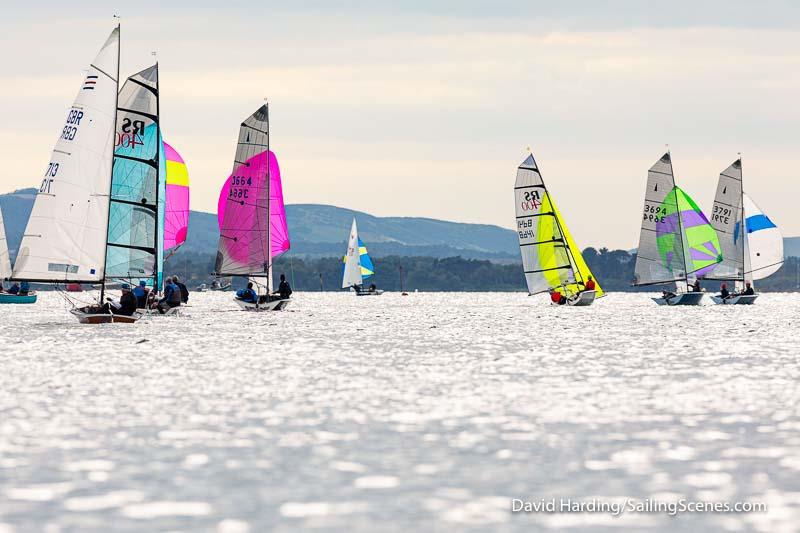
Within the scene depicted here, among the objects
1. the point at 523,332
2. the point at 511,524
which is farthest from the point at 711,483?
the point at 523,332

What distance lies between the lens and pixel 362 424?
2261cm

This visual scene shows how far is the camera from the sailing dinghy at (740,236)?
110312mm

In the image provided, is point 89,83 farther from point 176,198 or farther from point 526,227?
point 526,227

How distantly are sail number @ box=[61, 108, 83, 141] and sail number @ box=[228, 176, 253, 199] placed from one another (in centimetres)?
2374

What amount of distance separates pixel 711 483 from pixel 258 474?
5.74 meters

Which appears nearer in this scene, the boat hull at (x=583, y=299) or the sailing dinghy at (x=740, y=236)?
the boat hull at (x=583, y=299)

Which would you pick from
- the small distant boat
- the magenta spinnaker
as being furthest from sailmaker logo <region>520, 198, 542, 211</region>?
the small distant boat

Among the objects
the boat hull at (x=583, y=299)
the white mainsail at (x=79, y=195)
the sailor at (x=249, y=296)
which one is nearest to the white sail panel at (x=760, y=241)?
the boat hull at (x=583, y=299)

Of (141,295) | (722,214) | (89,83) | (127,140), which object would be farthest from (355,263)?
(89,83)

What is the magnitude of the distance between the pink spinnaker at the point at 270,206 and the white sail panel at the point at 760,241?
46126 mm

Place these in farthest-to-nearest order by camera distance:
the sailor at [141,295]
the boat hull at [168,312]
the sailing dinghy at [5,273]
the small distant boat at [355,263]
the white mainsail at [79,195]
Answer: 1. the small distant boat at [355,263]
2. the sailing dinghy at [5,273]
3. the boat hull at [168,312]
4. the sailor at [141,295]
5. the white mainsail at [79,195]

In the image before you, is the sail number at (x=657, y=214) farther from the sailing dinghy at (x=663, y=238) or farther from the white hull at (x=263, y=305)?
the white hull at (x=263, y=305)

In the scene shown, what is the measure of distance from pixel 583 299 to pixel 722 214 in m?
19.2

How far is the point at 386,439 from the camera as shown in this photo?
67.8 feet
